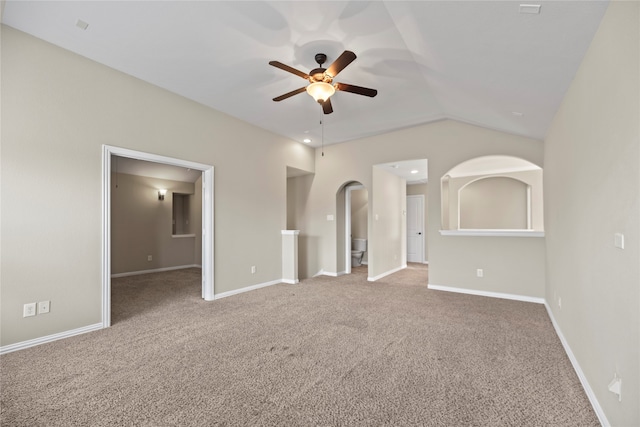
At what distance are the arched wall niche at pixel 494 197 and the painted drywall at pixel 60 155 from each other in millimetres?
5396

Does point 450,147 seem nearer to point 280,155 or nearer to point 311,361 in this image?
point 280,155

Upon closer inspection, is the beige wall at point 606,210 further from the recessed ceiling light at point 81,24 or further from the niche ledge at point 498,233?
the recessed ceiling light at point 81,24

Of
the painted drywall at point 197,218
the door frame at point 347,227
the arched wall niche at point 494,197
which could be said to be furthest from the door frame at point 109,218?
the arched wall niche at point 494,197

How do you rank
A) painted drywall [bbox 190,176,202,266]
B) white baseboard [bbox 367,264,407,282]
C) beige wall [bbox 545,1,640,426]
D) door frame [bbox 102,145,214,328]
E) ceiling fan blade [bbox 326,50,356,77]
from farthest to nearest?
painted drywall [bbox 190,176,202,266]
white baseboard [bbox 367,264,407,282]
door frame [bbox 102,145,214,328]
ceiling fan blade [bbox 326,50,356,77]
beige wall [bbox 545,1,640,426]

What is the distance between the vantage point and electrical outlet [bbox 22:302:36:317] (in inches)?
105

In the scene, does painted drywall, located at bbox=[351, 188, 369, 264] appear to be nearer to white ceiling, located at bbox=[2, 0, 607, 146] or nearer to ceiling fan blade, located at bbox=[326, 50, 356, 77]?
white ceiling, located at bbox=[2, 0, 607, 146]

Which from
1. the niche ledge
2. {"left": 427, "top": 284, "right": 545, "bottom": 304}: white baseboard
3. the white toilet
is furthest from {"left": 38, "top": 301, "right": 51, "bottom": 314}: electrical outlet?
the white toilet

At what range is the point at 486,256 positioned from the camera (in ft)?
14.8

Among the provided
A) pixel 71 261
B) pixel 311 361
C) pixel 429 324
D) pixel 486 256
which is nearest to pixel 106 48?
pixel 71 261

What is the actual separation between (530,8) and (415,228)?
6.99m

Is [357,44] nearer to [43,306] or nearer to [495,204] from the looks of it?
[43,306]

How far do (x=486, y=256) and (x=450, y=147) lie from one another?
1.87 meters

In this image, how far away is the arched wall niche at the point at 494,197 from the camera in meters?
6.00

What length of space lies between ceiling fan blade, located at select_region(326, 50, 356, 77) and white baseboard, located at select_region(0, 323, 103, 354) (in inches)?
144
